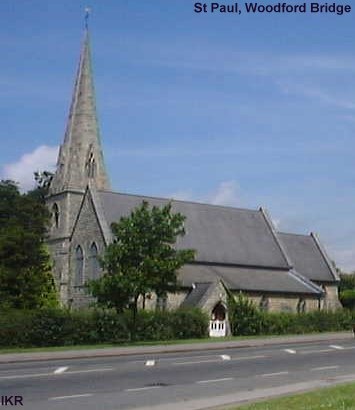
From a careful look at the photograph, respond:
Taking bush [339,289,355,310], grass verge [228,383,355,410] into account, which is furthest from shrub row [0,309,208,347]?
bush [339,289,355,310]

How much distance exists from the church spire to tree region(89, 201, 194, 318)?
1209 inches

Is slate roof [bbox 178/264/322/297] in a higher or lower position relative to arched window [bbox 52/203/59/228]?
lower

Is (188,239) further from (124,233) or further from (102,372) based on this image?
(102,372)

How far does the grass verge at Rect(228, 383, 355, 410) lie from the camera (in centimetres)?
1367

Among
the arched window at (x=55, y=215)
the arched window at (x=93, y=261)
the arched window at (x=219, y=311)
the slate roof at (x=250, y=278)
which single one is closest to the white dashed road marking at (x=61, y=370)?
the arched window at (x=219, y=311)

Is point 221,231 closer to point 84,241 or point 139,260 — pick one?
point 84,241

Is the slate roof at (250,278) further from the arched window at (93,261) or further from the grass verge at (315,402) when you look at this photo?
the grass verge at (315,402)

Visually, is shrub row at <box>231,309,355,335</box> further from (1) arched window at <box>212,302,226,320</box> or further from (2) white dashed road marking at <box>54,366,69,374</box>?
(2) white dashed road marking at <box>54,366,69,374</box>

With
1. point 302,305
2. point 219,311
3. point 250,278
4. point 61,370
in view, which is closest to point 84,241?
point 250,278

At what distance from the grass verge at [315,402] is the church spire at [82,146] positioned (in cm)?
5505

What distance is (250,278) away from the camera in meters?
63.4

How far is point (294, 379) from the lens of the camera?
20.9 metres

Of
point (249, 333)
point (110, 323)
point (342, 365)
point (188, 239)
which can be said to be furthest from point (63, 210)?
point (342, 365)

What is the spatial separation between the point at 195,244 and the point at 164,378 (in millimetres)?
42930
